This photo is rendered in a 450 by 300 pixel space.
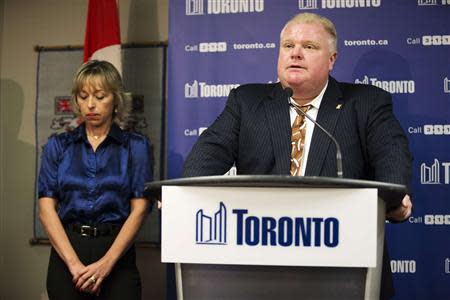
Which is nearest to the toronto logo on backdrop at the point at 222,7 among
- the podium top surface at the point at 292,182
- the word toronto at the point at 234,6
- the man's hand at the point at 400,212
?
the word toronto at the point at 234,6

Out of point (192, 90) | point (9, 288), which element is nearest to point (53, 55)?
point (192, 90)

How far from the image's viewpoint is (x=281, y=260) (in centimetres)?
162

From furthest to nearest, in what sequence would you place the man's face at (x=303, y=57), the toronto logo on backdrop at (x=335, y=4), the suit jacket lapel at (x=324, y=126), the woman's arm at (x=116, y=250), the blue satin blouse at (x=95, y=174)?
the toronto logo on backdrop at (x=335, y=4) < the blue satin blouse at (x=95, y=174) < the woman's arm at (x=116, y=250) < the man's face at (x=303, y=57) < the suit jacket lapel at (x=324, y=126)

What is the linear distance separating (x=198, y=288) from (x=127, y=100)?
5.48 feet

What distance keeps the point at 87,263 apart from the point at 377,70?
186 cm

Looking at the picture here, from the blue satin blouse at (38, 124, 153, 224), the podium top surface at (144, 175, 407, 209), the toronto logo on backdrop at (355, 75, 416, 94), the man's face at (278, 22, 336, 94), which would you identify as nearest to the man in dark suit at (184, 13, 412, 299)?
the man's face at (278, 22, 336, 94)

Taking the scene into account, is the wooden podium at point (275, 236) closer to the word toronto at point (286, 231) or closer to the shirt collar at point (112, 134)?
the word toronto at point (286, 231)

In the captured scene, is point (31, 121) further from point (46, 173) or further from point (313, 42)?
point (313, 42)

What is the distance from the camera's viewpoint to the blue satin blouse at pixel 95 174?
2938mm

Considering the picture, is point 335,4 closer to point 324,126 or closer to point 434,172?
point 434,172

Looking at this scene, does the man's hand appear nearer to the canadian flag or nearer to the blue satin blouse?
the blue satin blouse

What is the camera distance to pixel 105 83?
3053mm

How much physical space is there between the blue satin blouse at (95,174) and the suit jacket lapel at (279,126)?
866mm

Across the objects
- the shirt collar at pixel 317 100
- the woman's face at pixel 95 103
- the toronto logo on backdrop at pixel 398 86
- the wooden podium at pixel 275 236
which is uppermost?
the toronto logo on backdrop at pixel 398 86
